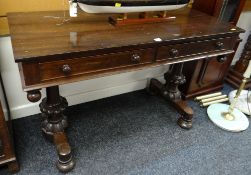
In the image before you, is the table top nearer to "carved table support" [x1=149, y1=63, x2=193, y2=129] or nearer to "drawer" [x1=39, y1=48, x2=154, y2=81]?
"drawer" [x1=39, y1=48, x2=154, y2=81]

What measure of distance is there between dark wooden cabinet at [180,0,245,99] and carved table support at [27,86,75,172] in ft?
3.34

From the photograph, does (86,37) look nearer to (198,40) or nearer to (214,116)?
(198,40)

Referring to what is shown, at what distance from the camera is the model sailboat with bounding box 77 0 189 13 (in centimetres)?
107

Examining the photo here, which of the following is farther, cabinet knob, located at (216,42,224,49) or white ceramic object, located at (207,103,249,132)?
white ceramic object, located at (207,103,249,132)

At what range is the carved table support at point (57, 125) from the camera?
49.7 inches

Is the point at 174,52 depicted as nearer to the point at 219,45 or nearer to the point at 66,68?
the point at 219,45

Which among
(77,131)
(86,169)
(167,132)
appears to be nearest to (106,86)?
(77,131)

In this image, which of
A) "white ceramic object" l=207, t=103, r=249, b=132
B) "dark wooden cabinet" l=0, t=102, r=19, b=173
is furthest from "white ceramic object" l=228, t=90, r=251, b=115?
"dark wooden cabinet" l=0, t=102, r=19, b=173

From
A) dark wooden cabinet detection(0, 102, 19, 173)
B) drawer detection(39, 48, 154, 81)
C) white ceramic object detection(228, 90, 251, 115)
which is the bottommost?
white ceramic object detection(228, 90, 251, 115)

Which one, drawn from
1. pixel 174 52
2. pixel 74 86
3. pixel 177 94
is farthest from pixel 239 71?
pixel 74 86

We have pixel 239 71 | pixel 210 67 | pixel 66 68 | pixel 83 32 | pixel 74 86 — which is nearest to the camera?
pixel 66 68

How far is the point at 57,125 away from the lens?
1367mm

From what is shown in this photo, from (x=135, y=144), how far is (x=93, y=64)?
2.40ft

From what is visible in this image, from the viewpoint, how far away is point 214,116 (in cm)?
182
